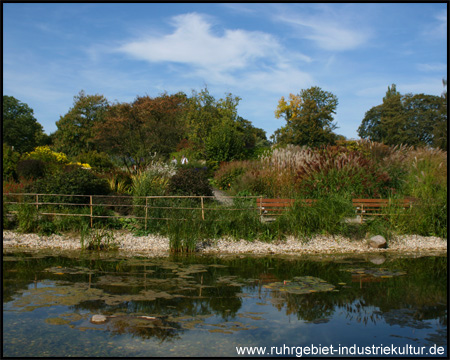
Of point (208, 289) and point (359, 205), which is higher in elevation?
point (359, 205)

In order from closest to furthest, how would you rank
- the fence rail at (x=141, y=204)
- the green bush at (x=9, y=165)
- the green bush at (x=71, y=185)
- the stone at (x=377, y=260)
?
the stone at (x=377, y=260)
the fence rail at (x=141, y=204)
the green bush at (x=71, y=185)
the green bush at (x=9, y=165)

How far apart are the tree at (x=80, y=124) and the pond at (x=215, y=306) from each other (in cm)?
3655

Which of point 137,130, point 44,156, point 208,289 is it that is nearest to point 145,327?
point 208,289

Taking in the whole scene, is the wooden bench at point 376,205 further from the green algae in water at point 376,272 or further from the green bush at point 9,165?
the green bush at point 9,165

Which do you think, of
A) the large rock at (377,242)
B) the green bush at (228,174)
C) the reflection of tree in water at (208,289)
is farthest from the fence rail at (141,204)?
the green bush at (228,174)

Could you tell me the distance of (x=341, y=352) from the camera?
439 cm

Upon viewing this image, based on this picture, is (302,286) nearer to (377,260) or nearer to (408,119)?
(377,260)

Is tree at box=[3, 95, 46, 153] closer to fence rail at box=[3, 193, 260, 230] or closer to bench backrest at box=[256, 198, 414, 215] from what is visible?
fence rail at box=[3, 193, 260, 230]

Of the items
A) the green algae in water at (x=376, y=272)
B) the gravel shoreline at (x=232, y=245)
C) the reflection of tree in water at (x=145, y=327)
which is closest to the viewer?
the reflection of tree in water at (x=145, y=327)

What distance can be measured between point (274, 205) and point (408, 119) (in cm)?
3973

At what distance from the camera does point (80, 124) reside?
45.0 metres

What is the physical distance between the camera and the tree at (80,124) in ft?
144

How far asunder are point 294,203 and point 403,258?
3108 mm

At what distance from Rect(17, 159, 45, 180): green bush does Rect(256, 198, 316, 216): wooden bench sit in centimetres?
975
